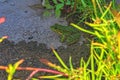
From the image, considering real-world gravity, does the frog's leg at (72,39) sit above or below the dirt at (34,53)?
above

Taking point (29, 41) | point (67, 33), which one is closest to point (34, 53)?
point (29, 41)

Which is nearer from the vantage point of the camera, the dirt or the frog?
the dirt

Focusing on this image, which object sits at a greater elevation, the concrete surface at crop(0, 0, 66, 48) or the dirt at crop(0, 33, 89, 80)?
the concrete surface at crop(0, 0, 66, 48)

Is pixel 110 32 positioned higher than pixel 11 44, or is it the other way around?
pixel 110 32

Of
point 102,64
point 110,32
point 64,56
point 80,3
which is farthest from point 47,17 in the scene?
point 102,64

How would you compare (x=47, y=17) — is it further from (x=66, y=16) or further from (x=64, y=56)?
(x=64, y=56)
